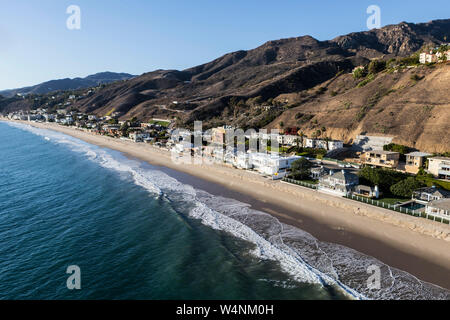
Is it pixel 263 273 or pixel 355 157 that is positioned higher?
pixel 355 157

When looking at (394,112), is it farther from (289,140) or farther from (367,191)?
(367,191)

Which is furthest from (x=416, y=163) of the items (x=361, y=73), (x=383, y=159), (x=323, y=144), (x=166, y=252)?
(x=361, y=73)

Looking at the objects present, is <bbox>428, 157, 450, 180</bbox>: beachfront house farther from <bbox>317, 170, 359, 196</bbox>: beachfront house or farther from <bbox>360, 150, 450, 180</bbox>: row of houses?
<bbox>317, 170, 359, 196</bbox>: beachfront house

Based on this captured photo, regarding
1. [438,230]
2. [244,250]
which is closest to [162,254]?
[244,250]
